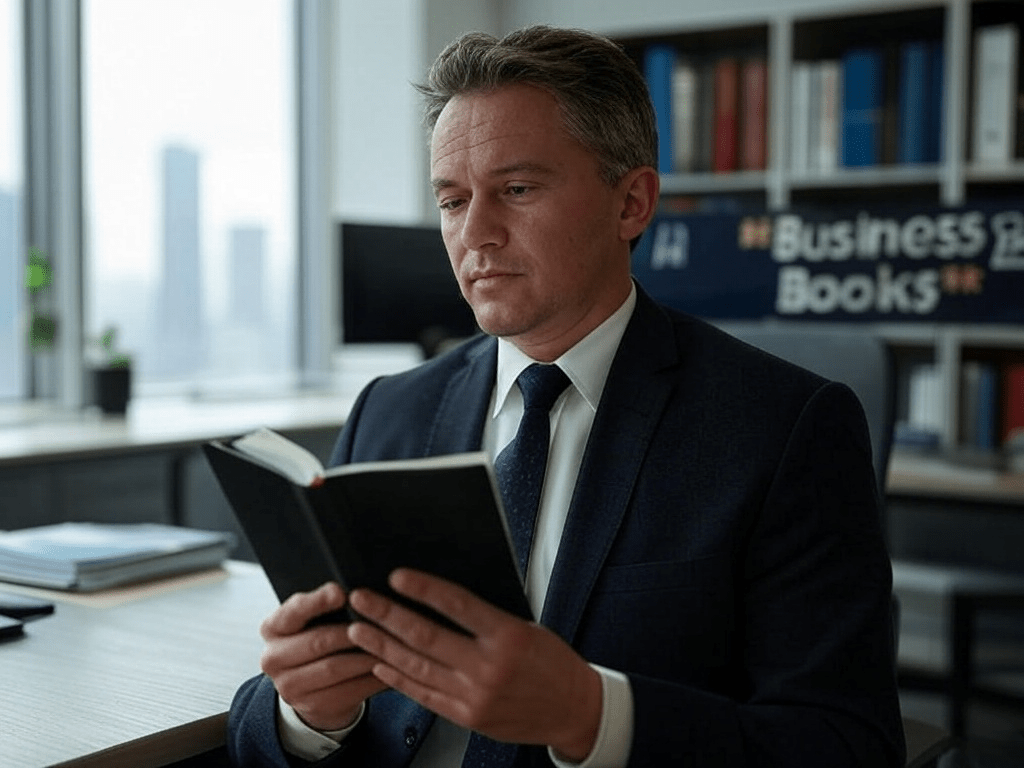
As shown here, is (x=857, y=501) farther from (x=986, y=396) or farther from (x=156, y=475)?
(x=156, y=475)

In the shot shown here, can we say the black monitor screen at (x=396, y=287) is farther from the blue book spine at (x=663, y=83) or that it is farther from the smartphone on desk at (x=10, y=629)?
the smartphone on desk at (x=10, y=629)

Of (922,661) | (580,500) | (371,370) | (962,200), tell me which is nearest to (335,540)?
(580,500)

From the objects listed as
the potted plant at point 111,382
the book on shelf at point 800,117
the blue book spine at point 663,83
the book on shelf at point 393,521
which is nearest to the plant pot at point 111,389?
the potted plant at point 111,382

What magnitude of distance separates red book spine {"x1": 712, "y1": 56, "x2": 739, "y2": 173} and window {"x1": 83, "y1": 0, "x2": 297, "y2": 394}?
152 cm

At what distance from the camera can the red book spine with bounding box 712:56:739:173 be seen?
3.56m

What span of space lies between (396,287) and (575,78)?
2307mm

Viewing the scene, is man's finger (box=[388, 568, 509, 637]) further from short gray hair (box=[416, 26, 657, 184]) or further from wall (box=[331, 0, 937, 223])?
wall (box=[331, 0, 937, 223])

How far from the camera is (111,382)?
3.05 meters

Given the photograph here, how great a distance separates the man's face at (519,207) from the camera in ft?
3.69

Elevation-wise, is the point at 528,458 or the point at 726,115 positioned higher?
the point at 726,115

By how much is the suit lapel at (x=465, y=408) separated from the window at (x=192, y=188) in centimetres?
217

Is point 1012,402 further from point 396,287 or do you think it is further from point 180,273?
point 180,273

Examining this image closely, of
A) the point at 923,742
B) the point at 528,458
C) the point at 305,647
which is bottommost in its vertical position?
the point at 923,742

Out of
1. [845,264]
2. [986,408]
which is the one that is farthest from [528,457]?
[986,408]
